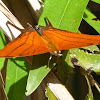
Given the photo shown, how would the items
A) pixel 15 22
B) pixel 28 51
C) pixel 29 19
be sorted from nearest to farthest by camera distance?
pixel 28 51
pixel 15 22
pixel 29 19

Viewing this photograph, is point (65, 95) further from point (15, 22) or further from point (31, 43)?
point (15, 22)

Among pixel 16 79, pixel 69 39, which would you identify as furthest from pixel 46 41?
pixel 16 79

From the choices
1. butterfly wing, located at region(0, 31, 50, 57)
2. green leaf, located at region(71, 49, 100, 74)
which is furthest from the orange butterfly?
green leaf, located at region(71, 49, 100, 74)

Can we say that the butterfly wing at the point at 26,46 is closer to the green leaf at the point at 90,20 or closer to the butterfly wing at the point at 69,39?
the butterfly wing at the point at 69,39

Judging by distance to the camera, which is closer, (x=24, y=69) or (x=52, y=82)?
(x=52, y=82)

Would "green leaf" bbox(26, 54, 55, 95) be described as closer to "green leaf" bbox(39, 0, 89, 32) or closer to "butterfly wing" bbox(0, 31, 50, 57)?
"butterfly wing" bbox(0, 31, 50, 57)

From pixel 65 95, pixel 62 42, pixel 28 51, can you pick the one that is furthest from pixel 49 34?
pixel 65 95
